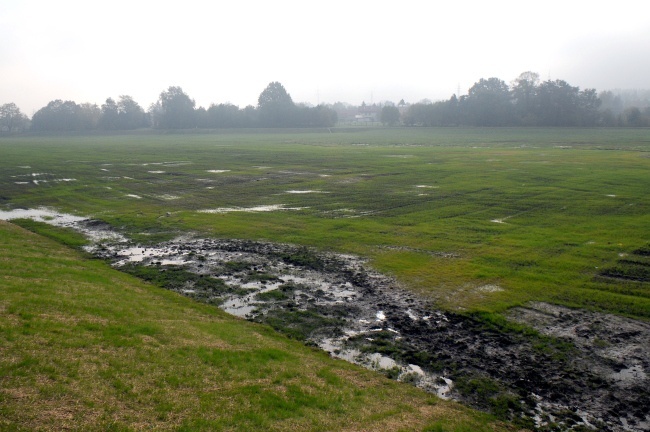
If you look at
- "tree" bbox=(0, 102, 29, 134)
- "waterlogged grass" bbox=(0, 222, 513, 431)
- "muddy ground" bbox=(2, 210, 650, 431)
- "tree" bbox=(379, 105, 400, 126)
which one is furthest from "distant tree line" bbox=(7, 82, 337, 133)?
"waterlogged grass" bbox=(0, 222, 513, 431)

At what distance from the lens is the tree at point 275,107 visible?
171125mm

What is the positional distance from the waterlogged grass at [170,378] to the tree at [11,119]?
20872cm

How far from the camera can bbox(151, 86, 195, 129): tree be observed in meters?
175

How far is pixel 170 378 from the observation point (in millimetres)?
10016

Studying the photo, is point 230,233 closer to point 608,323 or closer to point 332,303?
point 332,303

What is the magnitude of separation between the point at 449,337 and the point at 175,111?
579 feet

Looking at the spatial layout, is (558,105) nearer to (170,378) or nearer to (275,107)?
(275,107)

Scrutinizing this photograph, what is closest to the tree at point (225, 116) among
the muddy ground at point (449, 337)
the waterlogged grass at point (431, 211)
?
the waterlogged grass at point (431, 211)

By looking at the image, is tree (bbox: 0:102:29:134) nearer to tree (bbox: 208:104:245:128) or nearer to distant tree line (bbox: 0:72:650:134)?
distant tree line (bbox: 0:72:650:134)

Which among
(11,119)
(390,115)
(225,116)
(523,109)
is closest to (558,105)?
(523,109)

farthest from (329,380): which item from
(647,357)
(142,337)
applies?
(647,357)

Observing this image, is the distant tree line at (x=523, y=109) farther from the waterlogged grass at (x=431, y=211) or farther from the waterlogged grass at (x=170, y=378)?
the waterlogged grass at (x=170, y=378)

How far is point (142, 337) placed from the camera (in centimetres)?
1198

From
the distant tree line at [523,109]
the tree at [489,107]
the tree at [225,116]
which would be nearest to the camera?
the distant tree line at [523,109]
